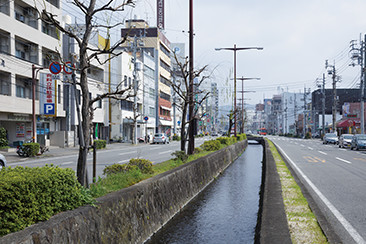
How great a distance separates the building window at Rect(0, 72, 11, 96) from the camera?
30719mm

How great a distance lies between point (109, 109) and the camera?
5312 centimetres

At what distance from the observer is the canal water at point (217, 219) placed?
23.9 feet

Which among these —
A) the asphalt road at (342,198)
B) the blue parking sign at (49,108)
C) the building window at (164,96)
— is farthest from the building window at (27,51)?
the building window at (164,96)

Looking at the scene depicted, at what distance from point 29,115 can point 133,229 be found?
3150 cm

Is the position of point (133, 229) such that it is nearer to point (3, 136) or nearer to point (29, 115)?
point (3, 136)

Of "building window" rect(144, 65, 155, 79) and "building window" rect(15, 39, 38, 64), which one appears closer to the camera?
"building window" rect(15, 39, 38, 64)

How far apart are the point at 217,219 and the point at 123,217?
12.3ft

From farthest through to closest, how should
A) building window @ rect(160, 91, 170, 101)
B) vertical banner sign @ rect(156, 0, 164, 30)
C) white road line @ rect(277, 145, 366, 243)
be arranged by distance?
building window @ rect(160, 91, 170, 101), vertical banner sign @ rect(156, 0, 164, 30), white road line @ rect(277, 145, 366, 243)

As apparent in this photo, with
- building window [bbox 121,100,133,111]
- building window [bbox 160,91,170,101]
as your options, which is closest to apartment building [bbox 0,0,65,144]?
building window [bbox 121,100,133,111]

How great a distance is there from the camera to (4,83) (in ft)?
101

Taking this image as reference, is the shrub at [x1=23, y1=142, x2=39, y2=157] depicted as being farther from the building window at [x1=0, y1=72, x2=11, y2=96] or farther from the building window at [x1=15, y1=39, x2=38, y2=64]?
the building window at [x1=15, y1=39, x2=38, y2=64]

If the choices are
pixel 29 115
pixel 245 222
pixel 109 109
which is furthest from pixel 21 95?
pixel 245 222

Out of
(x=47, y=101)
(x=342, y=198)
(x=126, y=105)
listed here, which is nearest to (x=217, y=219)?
(x=342, y=198)

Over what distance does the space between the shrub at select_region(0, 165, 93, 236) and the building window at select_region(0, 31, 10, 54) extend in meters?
29.1
